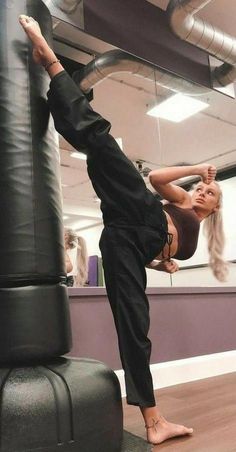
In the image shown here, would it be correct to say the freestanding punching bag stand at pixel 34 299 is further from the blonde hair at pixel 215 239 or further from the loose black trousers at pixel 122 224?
the blonde hair at pixel 215 239

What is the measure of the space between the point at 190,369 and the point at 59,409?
176 cm

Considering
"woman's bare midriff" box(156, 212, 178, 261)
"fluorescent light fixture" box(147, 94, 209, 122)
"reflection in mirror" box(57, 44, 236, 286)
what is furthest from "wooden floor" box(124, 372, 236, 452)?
"fluorescent light fixture" box(147, 94, 209, 122)

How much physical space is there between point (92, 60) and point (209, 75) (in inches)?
46.1

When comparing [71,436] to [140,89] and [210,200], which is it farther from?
[140,89]

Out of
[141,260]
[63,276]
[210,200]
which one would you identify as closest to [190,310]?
[210,200]

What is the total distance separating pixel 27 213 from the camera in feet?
3.78

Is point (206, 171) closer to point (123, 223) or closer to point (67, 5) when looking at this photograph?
point (123, 223)

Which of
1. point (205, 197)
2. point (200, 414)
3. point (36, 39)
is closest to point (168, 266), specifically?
point (205, 197)

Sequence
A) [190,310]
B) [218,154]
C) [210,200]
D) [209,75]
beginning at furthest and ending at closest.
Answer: [218,154] → [209,75] → [190,310] → [210,200]

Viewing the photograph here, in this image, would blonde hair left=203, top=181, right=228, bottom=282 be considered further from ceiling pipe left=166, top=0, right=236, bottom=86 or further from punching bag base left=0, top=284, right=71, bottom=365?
ceiling pipe left=166, top=0, right=236, bottom=86

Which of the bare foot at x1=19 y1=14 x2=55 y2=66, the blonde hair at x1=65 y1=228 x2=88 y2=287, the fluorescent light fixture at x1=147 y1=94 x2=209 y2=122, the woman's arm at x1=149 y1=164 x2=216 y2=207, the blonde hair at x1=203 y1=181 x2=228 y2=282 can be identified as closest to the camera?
the bare foot at x1=19 y1=14 x2=55 y2=66

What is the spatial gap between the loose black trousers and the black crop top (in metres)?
0.16

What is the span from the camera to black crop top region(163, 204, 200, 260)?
168cm

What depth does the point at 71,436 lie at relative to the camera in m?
1.02
